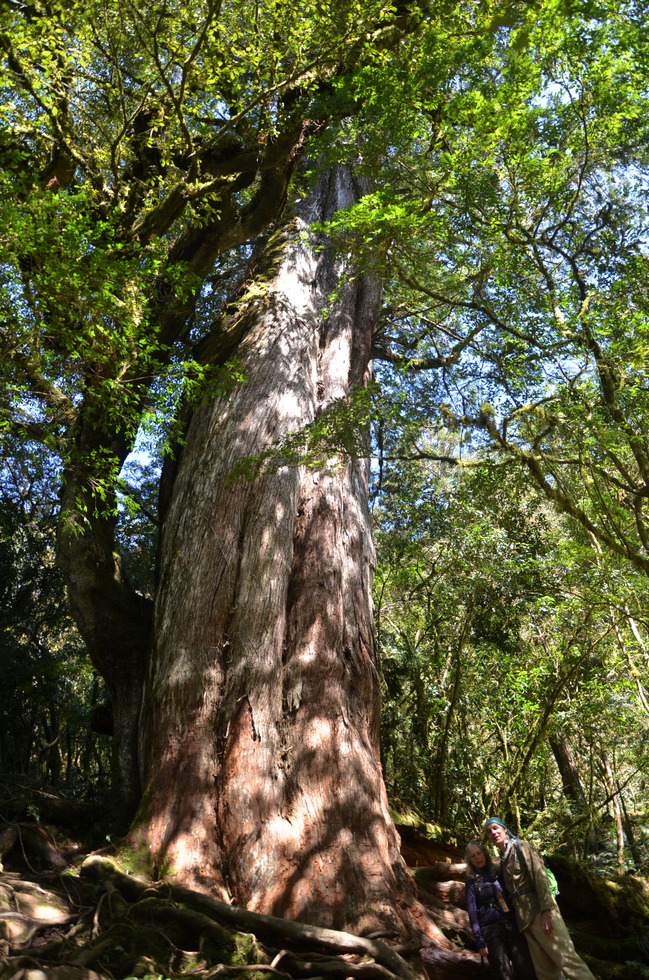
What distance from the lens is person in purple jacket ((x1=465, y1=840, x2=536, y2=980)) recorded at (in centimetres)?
388

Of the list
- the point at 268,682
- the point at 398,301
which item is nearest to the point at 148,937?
the point at 268,682

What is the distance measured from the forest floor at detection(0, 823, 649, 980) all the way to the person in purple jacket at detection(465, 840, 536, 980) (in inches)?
4.4

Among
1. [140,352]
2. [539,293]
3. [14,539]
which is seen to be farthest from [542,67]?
[14,539]

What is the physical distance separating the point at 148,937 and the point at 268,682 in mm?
1594

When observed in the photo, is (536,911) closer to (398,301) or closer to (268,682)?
(268,682)

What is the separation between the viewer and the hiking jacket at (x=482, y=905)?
13.0ft

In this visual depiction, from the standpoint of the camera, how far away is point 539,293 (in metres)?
6.87

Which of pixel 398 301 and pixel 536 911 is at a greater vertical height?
pixel 398 301

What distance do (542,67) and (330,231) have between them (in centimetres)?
212

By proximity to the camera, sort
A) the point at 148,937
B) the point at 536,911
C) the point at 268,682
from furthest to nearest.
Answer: the point at 268,682 → the point at 536,911 → the point at 148,937

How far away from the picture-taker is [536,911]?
393 cm

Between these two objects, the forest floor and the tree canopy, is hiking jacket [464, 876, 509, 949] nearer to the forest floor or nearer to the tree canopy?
the forest floor

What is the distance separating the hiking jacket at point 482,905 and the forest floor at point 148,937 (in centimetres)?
16

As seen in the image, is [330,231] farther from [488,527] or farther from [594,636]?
[594,636]
